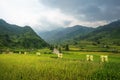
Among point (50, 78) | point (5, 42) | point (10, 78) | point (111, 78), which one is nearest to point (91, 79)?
point (111, 78)

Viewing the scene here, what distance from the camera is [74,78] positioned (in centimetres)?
1741

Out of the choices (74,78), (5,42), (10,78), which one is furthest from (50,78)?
(5,42)

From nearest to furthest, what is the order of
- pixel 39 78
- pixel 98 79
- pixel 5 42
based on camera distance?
pixel 98 79
pixel 39 78
pixel 5 42

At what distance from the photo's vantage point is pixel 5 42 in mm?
196375

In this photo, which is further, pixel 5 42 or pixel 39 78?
pixel 5 42

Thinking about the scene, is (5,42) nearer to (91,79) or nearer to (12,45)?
(12,45)

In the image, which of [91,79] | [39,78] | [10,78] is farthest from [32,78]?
[91,79]

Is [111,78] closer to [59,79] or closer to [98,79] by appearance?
[98,79]

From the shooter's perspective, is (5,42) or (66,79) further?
(5,42)

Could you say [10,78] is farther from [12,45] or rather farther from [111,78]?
[12,45]

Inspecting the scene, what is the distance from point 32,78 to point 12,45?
187 metres

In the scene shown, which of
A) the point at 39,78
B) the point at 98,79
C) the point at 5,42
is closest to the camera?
the point at 98,79

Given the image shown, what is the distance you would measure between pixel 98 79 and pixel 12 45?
189522 mm

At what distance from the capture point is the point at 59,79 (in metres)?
17.1
